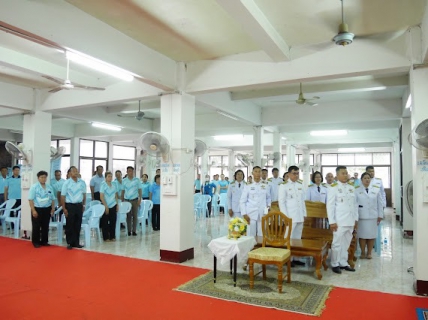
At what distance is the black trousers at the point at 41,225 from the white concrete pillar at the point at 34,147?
92 cm

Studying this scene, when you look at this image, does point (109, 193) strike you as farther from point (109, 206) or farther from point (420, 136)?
point (420, 136)

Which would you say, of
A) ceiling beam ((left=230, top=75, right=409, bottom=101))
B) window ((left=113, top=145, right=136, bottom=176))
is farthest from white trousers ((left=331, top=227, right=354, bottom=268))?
window ((left=113, top=145, right=136, bottom=176))

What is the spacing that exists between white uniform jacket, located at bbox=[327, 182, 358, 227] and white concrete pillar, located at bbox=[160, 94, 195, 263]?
2.25 meters

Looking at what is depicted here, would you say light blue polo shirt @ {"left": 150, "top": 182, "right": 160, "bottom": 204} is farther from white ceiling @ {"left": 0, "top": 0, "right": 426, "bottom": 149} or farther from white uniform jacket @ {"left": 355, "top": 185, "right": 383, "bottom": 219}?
white uniform jacket @ {"left": 355, "top": 185, "right": 383, "bottom": 219}

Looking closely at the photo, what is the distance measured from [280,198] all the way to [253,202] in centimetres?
45

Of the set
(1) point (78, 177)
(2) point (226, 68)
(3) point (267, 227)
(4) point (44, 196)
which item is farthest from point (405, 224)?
(4) point (44, 196)

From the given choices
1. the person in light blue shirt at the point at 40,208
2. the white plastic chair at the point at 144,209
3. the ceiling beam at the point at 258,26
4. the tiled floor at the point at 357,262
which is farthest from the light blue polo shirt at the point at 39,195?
the ceiling beam at the point at 258,26

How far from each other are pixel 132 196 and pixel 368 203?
5.10 m

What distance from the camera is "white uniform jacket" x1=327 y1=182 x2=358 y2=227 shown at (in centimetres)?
496

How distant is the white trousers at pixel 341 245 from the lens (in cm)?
501

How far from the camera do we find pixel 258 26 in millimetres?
4004

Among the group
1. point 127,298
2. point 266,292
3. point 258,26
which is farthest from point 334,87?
point 127,298

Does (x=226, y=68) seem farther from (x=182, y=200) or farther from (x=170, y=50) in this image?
(x=182, y=200)

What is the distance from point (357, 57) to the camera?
4.70 m
